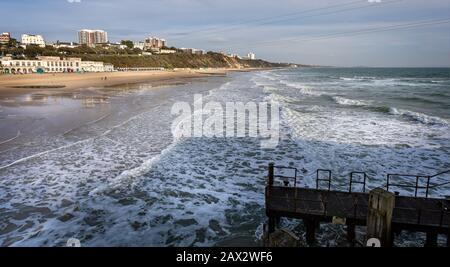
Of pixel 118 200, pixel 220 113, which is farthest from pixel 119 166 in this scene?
pixel 220 113

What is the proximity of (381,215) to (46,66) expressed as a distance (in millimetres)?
106545

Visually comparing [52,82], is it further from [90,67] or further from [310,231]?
[310,231]

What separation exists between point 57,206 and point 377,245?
26.8 ft

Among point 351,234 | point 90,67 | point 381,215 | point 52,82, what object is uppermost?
point 90,67

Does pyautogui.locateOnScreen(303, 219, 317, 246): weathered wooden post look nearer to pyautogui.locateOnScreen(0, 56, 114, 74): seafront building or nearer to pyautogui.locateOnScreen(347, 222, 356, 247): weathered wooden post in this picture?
pyautogui.locateOnScreen(347, 222, 356, 247): weathered wooden post

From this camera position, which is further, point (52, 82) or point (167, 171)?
point (52, 82)

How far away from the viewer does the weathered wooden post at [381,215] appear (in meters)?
5.35

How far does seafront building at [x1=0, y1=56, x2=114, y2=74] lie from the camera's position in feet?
274

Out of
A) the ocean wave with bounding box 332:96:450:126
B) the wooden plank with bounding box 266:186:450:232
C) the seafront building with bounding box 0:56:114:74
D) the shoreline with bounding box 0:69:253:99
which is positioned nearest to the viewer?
the wooden plank with bounding box 266:186:450:232

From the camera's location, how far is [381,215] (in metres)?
5.50

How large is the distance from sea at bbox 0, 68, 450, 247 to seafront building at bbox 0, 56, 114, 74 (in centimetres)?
7405

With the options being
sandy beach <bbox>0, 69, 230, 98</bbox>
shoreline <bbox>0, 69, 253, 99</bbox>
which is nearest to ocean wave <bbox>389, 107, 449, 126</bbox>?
shoreline <bbox>0, 69, 253, 99</bbox>

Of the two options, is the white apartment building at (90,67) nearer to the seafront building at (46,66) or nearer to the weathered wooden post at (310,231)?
the seafront building at (46,66)

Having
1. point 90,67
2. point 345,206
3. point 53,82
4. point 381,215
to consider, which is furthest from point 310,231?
point 90,67
